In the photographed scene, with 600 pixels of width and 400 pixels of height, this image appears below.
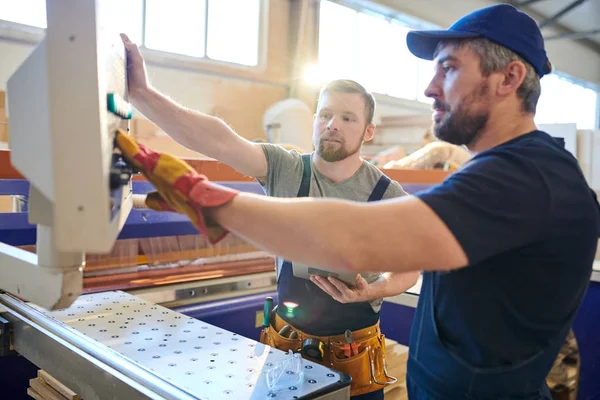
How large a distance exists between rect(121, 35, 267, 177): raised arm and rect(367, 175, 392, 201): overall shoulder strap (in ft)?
1.16

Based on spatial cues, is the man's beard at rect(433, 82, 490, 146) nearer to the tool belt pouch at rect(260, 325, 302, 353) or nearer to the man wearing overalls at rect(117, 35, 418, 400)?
the man wearing overalls at rect(117, 35, 418, 400)

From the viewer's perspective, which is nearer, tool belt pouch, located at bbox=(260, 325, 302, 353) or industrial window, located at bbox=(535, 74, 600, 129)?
tool belt pouch, located at bbox=(260, 325, 302, 353)

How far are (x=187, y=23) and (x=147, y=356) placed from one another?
4.13 metres

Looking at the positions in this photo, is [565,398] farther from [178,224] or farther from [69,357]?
[178,224]

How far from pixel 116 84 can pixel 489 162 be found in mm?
713

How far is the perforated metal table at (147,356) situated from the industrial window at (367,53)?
15.0 ft

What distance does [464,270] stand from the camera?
1021mm

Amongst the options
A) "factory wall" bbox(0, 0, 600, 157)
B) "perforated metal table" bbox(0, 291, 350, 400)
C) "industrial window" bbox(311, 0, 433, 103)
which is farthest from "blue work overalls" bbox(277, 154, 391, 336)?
"industrial window" bbox(311, 0, 433, 103)

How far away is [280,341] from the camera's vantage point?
62.4 inches

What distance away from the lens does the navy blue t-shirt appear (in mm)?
856

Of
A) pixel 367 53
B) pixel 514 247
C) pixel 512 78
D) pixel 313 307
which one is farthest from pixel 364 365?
pixel 367 53

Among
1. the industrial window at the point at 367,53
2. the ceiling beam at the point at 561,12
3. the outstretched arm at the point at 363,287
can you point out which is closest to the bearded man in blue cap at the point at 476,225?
the outstretched arm at the point at 363,287

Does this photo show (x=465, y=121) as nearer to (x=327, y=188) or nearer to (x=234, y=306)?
(x=327, y=188)

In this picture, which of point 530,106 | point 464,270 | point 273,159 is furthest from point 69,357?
point 530,106
